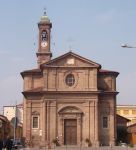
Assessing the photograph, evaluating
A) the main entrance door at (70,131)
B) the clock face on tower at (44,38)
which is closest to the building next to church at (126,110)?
the clock face on tower at (44,38)

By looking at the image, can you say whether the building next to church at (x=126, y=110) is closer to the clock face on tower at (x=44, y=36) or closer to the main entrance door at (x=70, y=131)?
the clock face on tower at (x=44, y=36)

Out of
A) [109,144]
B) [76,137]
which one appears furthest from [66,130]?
[109,144]

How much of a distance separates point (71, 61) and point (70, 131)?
28.7 ft

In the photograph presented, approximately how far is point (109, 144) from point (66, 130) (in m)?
5.59

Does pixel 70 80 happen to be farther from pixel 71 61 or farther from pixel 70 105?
pixel 70 105

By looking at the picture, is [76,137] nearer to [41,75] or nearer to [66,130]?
[66,130]

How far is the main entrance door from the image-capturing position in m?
61.2

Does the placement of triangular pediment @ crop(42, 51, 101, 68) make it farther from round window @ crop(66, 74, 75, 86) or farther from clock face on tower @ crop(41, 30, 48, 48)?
clock face on tower @ crop(41, 30, 48, 48)

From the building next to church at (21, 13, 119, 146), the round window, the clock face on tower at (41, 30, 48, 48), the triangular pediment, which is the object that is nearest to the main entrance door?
the building next to church at (21, 13, 119, 146)

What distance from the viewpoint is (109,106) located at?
6262cm

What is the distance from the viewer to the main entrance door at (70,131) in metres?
61.2

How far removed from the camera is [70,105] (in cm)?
6109

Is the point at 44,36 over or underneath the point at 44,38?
over

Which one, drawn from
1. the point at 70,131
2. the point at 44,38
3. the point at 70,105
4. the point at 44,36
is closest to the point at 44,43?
the point at 44,38
